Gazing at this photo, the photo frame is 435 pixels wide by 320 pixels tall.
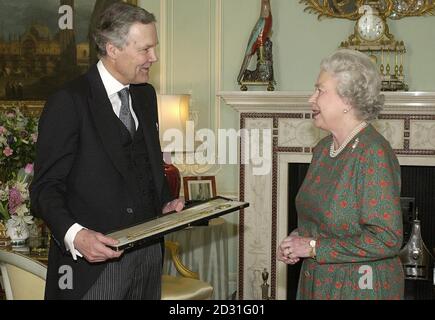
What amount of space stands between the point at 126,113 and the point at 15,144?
1.48 m

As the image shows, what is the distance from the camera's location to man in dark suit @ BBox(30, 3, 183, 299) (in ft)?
7.98

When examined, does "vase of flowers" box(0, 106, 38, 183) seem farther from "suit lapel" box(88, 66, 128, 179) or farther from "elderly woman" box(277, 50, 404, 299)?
"elderly woman" box(277, 50, 404, 299)

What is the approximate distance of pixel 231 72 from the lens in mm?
5898

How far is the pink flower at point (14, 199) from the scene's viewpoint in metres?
3.78

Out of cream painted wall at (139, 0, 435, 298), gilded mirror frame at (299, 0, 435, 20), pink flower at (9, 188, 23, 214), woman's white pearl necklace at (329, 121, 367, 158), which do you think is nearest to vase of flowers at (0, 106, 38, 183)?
pink flower at (9, 188, 23, 214)

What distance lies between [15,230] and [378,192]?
2.26m

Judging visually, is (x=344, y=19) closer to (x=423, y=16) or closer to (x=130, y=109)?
(x=423, y=16)

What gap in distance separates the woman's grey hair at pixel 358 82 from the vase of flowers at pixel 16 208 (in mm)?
1951

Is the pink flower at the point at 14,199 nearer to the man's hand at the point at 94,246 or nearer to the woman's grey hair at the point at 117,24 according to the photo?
the woman's grey hair at the point at 117,24

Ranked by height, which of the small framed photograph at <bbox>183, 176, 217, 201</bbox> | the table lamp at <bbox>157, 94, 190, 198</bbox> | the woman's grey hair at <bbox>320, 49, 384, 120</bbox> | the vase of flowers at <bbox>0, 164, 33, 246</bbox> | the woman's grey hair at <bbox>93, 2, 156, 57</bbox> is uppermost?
the woman's grey hair at <bbox>93, 2, 156, 57</bbox>

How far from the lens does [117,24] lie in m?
2.65

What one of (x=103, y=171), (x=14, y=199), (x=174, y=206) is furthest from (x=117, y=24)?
(x=14, y=199)

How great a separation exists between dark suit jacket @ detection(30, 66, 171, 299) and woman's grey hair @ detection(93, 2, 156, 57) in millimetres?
167

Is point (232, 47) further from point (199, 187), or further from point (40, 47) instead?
point (40, 47)
